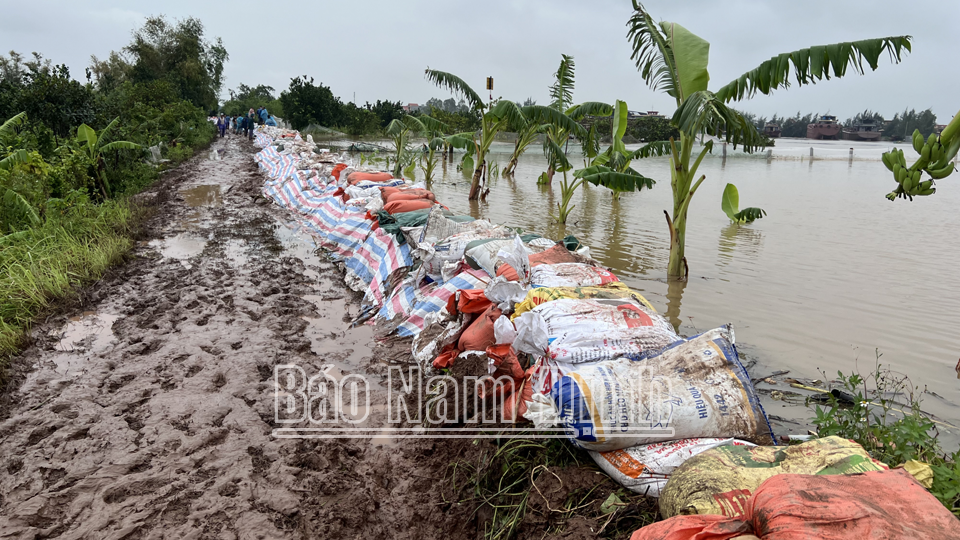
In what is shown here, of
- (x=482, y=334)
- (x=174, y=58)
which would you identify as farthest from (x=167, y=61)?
(x=482, y=334)

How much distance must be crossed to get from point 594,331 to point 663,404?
0.52m

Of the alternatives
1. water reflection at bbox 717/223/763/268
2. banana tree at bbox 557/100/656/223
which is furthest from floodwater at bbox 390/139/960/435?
banana tree at bbox 557/100/656/223

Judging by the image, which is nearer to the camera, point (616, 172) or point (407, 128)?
point (616, 172)

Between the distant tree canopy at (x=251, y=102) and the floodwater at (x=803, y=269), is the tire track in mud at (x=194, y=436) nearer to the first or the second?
the floodwater at (x=803, y=269)

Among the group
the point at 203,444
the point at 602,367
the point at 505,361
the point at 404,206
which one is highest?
the point at 404,206

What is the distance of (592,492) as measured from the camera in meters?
1.76

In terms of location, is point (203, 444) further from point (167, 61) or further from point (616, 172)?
point (167, 61)

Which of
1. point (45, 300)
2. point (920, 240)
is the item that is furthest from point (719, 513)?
point (920, 240)

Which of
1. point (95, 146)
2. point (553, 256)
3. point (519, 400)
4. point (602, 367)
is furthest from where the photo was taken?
point (95, 146)

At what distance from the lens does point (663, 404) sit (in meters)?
1.78

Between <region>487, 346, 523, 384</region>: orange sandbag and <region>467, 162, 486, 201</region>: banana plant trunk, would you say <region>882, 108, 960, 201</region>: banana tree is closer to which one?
<region>487, 346, 523, 384</region>: orange sandbag

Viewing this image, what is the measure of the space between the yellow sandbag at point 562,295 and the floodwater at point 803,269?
3.20 feet

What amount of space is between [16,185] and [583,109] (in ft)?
25.2

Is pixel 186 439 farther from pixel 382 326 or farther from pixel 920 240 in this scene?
pixel 920 240
